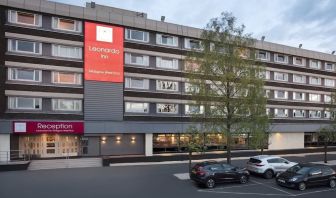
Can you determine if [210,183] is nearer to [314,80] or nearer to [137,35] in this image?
[137,35]

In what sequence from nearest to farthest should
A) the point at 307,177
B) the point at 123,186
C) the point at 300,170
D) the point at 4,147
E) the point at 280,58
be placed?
the point at 307,177 < the point at 300,170 < the point at 123,186 < the point at 4,147 < the point at 280,58

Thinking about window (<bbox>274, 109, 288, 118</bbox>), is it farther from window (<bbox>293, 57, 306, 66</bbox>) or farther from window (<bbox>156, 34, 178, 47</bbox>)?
window (<bbox>156, 34, 178, 47</bbox>)

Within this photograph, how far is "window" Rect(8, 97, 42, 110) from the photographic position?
1153 inches

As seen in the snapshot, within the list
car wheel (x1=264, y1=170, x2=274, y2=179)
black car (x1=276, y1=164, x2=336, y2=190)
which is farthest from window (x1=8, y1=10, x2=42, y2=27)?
black car (x1=276, y1=164, x2=336, y2=190)

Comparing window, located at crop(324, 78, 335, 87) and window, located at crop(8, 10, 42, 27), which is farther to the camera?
window, located at crop(324, 78, 335, 87)

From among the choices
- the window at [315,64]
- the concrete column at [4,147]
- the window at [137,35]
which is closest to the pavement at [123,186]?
the concrete column at [4,147]

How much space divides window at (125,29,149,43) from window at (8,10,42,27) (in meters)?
9.22

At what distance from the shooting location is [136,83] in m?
35.1

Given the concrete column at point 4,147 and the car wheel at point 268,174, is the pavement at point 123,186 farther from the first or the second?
the concrete column at point 4,147

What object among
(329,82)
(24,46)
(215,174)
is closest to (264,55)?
(329,82)

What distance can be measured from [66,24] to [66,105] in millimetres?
8402

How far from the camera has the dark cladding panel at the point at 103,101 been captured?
105 ft

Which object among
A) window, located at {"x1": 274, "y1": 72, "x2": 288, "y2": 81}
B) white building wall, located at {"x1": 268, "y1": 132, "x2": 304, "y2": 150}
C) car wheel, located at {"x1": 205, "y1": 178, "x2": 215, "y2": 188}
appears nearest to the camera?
car wheel, located at {"x1": 205, "y1": 178, "x2": 215, "y2": 188}

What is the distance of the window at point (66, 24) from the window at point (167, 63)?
9594 mm
